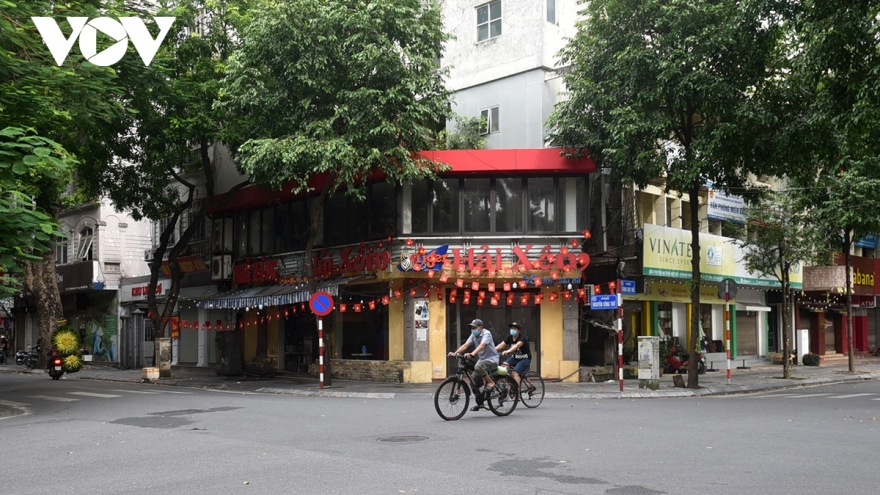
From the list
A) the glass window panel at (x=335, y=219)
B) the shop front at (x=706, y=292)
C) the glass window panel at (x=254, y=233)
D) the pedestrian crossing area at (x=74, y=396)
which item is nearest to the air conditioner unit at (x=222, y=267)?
the glass window panel at (x=254, y=233)

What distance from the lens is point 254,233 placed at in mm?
32062

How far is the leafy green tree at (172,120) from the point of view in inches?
976

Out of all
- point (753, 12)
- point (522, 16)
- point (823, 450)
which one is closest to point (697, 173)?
point (753, 12)

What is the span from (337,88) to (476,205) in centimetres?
549

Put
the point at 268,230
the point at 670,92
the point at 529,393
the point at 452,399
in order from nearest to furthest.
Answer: the point at 452,399, the point at 529,393, the point at 670,92, the point at 268,230

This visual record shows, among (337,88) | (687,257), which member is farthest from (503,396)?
(687,257)

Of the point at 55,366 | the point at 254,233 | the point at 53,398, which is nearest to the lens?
the point at 53,398

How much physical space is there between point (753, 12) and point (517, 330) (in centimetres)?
793

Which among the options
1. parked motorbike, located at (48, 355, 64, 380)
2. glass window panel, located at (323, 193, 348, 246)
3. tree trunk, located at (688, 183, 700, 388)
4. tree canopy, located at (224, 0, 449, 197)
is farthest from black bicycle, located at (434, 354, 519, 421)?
parked motorbike, located at (48, 355, 64, 380)

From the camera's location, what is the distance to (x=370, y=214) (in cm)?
2664

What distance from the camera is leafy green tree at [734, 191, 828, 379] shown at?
27.6m

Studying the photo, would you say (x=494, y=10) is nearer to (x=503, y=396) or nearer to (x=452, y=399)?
(x=503, y=396)

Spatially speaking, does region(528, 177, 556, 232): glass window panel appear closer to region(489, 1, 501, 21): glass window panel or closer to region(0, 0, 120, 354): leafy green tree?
region(489, 1, 501, 21): glass window panel

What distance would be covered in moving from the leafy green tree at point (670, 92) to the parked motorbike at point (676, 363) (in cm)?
489
